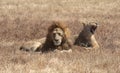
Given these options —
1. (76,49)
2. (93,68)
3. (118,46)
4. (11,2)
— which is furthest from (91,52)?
(11,2)

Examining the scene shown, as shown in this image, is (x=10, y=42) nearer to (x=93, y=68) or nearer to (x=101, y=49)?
(x=101, y=49)

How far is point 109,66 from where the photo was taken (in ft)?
31.7

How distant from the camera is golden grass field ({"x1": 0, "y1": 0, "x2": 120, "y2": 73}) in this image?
31.3 feet

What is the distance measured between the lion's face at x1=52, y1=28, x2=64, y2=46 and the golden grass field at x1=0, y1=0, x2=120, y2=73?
438mm

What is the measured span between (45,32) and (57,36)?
14.0 ft

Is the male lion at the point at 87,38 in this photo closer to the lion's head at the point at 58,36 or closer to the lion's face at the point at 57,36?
the lion's head at the point at 58,36

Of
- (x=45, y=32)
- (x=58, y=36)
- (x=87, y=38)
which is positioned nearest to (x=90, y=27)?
(x=87, y=38)

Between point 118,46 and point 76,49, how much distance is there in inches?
55.3

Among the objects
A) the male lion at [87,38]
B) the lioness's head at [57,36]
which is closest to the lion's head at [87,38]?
the male lion at [87,38]

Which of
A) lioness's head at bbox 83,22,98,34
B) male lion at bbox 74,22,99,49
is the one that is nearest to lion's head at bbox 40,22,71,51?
male lion at bbox 74,22,99,49

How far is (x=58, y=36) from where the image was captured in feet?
38.4

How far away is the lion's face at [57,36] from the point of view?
11664mm

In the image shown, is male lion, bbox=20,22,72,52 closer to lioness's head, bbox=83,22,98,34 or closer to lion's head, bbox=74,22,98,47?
lion's head, bbox=74,22,98,47

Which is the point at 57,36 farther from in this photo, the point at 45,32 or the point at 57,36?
the point at 45,32
